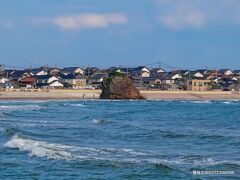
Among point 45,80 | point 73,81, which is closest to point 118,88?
point 45,80

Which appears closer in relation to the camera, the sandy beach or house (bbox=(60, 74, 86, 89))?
the sandy beach

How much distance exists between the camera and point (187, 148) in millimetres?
23047

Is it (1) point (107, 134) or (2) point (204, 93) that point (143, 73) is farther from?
(1) point (107, 134)

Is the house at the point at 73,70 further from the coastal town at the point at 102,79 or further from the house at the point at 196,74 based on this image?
the house at the point at 196,74

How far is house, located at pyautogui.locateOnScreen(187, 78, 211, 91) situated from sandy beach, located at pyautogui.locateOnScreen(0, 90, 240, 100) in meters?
6.50

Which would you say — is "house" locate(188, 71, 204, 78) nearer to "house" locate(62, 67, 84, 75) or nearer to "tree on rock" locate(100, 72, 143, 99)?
"house" locate(62, 67, 84, 75)

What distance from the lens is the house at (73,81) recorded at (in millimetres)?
135925

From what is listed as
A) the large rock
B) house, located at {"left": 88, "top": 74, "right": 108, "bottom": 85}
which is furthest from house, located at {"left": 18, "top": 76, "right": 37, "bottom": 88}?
the large rock

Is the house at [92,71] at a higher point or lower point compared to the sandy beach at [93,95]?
higher

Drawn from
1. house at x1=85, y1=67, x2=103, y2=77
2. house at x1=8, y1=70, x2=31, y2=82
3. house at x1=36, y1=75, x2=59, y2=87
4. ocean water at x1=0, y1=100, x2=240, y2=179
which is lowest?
ocean water at x1=0, y1=100, x2=240, y2=179

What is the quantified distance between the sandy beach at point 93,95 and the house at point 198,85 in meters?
6.50

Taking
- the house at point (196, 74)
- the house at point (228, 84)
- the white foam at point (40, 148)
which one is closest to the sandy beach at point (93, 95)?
the house at point (228, 84)

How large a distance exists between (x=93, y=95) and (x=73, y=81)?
23295 millimetres

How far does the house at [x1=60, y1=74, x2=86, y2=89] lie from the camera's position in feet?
446
